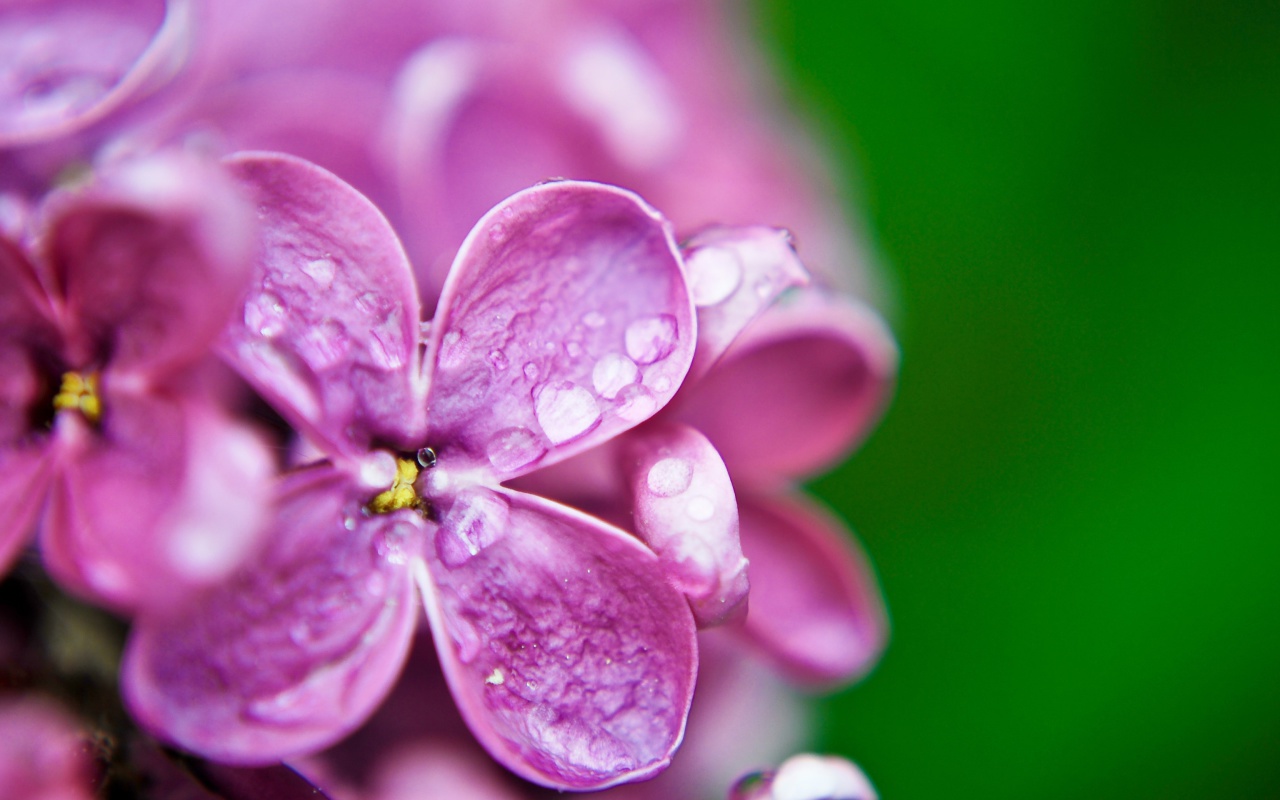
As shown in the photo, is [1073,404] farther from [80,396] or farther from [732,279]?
[80,396]

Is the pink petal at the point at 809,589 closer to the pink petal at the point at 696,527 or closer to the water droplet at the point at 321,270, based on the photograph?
the pink petal at the point at 696,527

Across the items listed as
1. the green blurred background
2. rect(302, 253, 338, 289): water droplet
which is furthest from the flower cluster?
the green blurred background

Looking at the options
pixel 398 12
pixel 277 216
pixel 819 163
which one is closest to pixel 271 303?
pixel 277 216

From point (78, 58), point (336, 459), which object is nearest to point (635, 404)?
point (336, 459)

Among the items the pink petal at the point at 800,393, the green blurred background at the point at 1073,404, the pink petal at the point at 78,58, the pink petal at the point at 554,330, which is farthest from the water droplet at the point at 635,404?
the green blurred background at the point at 1073,404

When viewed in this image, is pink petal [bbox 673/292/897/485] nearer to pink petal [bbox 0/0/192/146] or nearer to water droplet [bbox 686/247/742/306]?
water droplet [bbox 686/247/742/306]

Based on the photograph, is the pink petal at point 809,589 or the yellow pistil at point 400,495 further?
the pink petal at point 809,589

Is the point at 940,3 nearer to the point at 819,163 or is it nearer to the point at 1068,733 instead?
the point at 819,163
